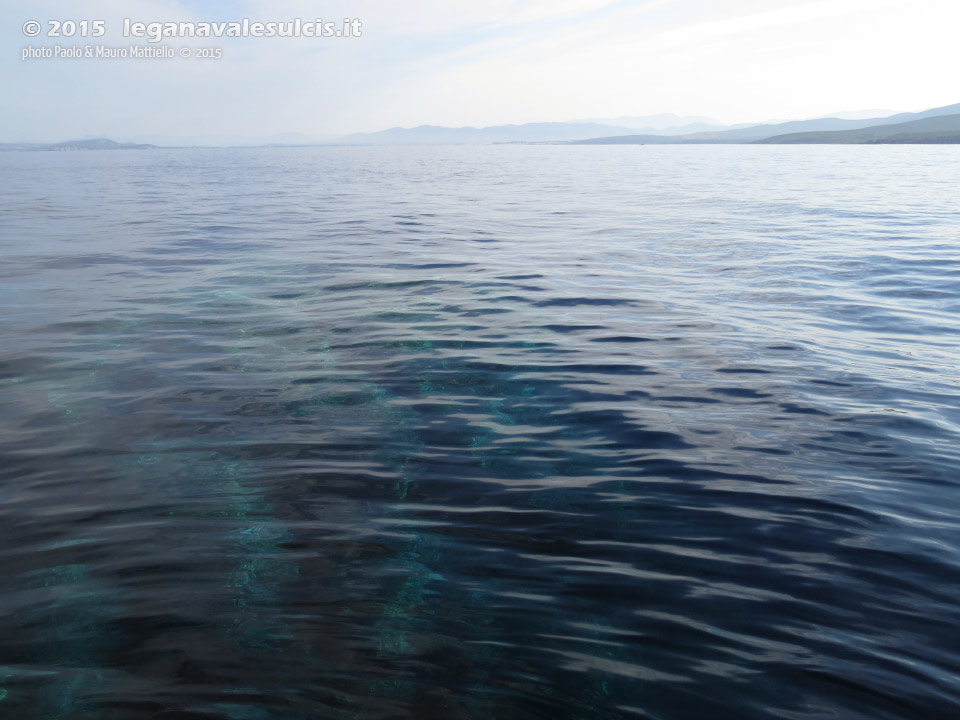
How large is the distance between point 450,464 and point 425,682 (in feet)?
8.15

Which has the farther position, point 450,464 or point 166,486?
point 450,464

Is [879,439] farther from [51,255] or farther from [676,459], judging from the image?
[51,255]

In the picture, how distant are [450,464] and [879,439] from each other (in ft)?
13.0

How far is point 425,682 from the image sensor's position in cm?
333

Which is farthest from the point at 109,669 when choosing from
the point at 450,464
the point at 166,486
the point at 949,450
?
the point at 949,450

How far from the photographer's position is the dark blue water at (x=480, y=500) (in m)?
3.36

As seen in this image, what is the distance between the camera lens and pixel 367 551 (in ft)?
14.7

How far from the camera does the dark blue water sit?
336 cm

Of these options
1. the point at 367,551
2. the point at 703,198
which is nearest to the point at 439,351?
the point at 367,551

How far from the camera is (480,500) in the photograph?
16.8 feet

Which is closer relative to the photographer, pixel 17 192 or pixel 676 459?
pixel 676 459

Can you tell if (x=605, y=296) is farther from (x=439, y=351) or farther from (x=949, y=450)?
(x=949, y=450)

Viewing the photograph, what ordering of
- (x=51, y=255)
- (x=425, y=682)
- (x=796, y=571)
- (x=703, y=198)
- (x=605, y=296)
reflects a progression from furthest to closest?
(x=703, y=198), (x=51, y=255), (x=605, y=296), (x=796, y=571), (x=425, y=682)

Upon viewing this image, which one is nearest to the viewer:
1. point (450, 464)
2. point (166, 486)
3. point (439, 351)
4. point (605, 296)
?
point (166, 486)
